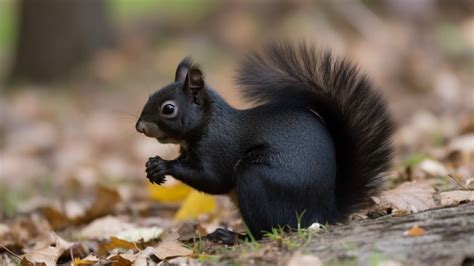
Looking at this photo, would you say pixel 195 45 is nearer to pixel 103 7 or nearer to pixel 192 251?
pixel 103 7

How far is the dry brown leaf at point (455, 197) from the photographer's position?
2586 mm

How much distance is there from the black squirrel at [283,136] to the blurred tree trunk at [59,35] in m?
6.06

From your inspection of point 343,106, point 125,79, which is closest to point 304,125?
point 343,106

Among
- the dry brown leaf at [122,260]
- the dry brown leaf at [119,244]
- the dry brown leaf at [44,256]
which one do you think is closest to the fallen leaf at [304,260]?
the dry brown leaf at [122,260]

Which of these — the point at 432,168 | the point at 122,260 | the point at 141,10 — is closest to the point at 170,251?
the point at 122,260

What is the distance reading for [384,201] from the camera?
2.78 m

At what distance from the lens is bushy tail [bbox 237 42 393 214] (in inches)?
103

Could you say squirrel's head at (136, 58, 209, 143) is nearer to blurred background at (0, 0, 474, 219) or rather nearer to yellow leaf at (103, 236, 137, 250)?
yellow leaf at (103, 236, 137, 250)

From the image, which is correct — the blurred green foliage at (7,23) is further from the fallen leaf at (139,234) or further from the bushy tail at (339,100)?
the bushy tail at (339,100)

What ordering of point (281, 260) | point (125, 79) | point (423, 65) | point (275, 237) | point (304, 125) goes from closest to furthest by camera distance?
point (281, 260) → point (275, 237) → point (304, 125) → point (423, 65) → point (125, 79)

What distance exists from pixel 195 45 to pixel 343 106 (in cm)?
625

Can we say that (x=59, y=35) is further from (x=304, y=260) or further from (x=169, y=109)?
(x=304, y=260)

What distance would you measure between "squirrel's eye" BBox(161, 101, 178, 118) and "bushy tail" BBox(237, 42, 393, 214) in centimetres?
23

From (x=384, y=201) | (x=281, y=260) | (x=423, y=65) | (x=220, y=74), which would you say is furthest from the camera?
(x=220, y=74)
